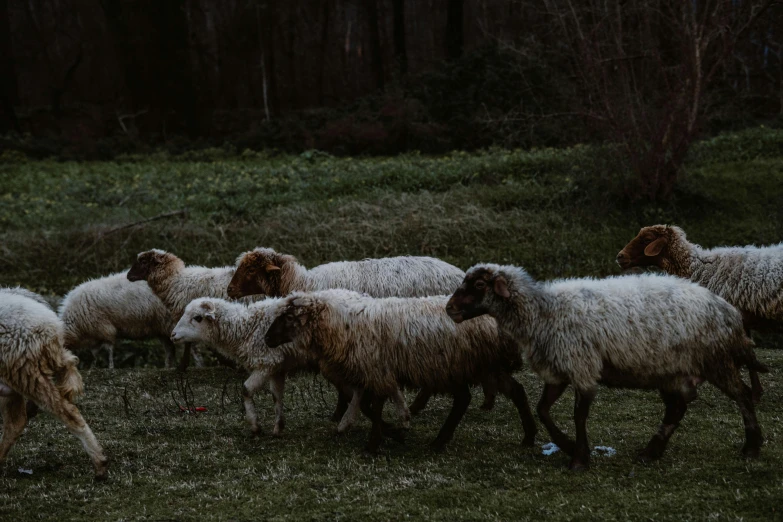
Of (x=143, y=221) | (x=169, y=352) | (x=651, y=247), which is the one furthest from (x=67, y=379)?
(x=143, y=221)

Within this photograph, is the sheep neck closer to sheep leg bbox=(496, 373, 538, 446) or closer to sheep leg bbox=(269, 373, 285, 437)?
sheep leg bbox=(496, 373, 538, 446)

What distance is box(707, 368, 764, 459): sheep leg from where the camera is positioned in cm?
657

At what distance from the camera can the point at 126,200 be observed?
64.0ft

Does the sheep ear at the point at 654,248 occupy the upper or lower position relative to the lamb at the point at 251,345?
upper

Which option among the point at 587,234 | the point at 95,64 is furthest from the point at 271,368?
the point at 95,64

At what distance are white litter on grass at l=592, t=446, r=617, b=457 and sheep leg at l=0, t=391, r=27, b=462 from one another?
16.0 ft

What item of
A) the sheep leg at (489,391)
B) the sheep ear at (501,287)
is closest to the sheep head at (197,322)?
the sheep leg at (489,391)

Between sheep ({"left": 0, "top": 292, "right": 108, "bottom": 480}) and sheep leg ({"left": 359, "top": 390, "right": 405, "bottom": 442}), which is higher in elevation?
sheep ({"left": 0, "top": 292, "right": 108, "bottom": 480})

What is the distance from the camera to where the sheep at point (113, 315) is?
39.7 feet

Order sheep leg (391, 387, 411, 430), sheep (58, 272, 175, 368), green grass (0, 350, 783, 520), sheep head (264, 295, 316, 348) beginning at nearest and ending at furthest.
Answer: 1. green grass (0, 350, 783, 520)
2. sheep head (264, 295, 316, 348)
3. sheep leg (391, 387, 411, 430)
4. sheep (58, 272, 175, 368)

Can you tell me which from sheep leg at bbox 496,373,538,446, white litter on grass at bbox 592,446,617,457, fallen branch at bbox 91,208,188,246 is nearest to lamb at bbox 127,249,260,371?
sheep leg at bbox 496,373,538,446

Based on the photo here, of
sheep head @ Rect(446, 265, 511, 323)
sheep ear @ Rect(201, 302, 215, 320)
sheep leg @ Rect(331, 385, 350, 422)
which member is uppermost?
sheep head @ Rect(446, 265, 511, 323)

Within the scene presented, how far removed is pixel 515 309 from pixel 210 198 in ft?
44.4

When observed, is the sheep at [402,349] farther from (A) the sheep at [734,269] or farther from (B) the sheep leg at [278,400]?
(A) the sheep at [734,269]
